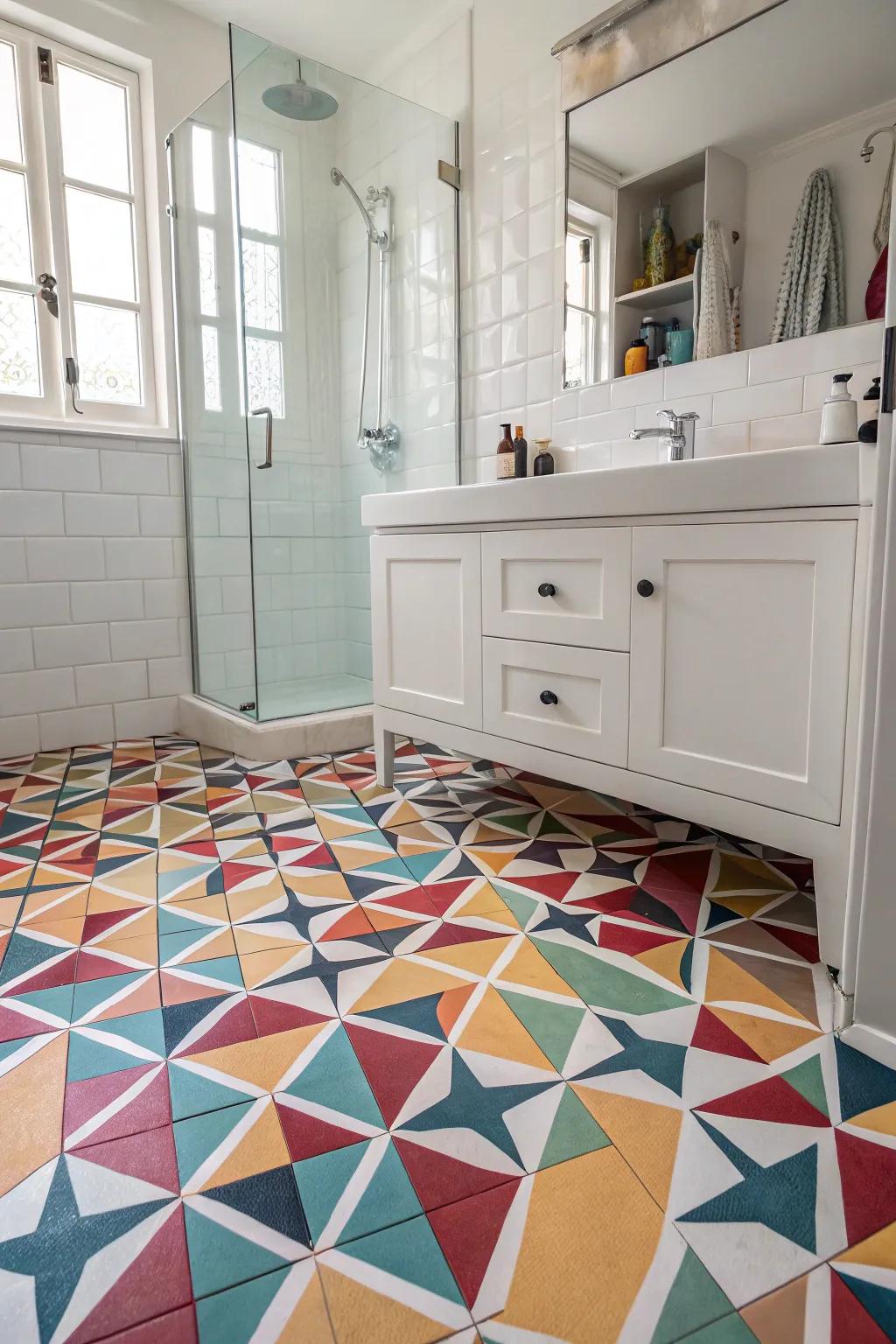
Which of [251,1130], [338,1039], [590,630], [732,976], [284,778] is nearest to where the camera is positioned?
[251,1130]

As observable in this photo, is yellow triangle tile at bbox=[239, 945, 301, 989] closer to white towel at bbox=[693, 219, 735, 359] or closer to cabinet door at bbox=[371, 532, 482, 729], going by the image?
cabinet door at bbox=[371, 532, 482, 729]

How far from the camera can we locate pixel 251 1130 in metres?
0.88

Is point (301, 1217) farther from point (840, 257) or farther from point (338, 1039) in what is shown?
point (840, 257)

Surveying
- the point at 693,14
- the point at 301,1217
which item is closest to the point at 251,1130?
the point at 301,1217

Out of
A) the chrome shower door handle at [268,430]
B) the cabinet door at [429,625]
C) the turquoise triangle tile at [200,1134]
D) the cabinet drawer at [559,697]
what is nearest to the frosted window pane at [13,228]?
the chrome shower door handle at [268,430]

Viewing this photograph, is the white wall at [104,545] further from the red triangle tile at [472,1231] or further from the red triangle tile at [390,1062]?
the red triangle tile at [472,1231]

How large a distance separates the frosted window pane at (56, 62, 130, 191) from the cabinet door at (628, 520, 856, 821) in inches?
93.4

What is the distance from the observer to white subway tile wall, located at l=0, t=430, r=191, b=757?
243 cm

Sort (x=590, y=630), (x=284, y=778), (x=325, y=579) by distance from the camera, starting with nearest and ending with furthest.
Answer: (x=590, y=630), (x=284, y=778), (x=325, y=579)

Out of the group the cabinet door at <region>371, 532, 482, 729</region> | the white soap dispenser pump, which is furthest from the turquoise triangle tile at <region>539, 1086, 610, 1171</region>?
the white soap dispenser pump

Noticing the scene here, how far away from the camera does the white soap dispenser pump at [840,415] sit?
1.41 meters

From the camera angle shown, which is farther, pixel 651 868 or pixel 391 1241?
pixel 651 868

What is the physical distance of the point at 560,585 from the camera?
1565 millimetres

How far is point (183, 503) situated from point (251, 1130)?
2298 millimetres
